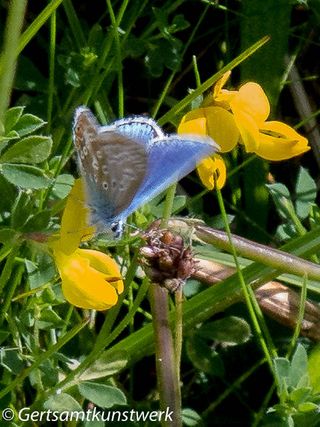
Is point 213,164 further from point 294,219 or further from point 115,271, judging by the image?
point 294,219

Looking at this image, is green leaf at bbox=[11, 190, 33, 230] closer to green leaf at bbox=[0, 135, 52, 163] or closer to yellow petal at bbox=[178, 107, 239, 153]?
green leaf at bbox=[0, 135, 52, 163]

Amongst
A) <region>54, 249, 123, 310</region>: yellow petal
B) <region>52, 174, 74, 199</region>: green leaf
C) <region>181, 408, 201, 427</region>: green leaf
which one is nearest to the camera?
<region>54, 249, 123, 310</region>: yellow petal

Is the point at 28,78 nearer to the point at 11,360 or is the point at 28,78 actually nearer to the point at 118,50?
the point at 118,50

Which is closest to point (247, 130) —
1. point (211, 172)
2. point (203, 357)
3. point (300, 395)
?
point (211, 172)

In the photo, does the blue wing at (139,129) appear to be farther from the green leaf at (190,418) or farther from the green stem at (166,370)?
the green leaf at (190,418)

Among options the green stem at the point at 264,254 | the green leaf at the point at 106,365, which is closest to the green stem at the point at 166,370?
the green leaf at the point at 106,365

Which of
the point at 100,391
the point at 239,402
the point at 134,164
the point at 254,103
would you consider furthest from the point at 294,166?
the point at 134,164

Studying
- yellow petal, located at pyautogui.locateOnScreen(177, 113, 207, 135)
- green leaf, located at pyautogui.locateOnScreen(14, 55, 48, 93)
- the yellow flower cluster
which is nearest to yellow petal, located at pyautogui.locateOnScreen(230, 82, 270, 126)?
the yellow flower cluster
